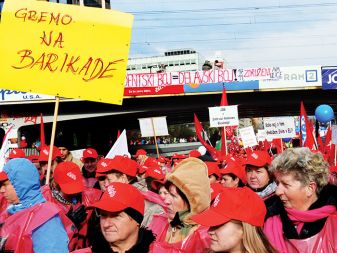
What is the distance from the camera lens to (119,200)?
3096 millimetres

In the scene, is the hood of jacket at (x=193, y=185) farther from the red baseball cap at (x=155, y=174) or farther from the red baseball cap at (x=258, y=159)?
the red baseball cap at (x=155, y=174)

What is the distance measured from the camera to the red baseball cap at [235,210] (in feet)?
Answer: 8.90

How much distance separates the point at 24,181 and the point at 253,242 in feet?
5.21

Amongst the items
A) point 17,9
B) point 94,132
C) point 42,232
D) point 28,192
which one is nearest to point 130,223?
point 42,232

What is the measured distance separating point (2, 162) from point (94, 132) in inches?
1927

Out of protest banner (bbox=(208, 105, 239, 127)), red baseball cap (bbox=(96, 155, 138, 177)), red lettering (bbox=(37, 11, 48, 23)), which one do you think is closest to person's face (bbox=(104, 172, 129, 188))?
red baseball cap (bbox=(96, 155, 138, 177))

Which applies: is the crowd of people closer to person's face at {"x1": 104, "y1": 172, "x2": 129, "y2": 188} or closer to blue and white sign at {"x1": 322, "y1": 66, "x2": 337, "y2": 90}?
person's face at {"x1": 104, "y1": 172, "x2": 129, "y2": 188}

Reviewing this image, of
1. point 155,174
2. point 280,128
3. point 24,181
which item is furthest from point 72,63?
point 280,128

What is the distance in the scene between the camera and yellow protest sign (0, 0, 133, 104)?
5.01 meters

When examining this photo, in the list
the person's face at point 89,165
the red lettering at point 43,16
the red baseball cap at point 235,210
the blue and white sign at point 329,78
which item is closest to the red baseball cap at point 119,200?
the red baseball cap at point 235,210

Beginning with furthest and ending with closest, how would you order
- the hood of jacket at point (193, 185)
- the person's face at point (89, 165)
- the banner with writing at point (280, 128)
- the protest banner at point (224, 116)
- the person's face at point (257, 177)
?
the protest banner at point (224, 116)
the banner with writing at point (280, 128)
the person's face at point (89, 165)
the person's face at point (257, 177)
the hood of jacket at point (193, 185)

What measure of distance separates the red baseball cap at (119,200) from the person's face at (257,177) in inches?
96.4

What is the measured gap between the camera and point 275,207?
11.3 feet

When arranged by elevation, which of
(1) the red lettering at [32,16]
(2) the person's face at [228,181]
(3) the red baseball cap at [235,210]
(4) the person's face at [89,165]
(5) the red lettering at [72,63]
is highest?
Answer: (1) the red lettering at [32,16]
